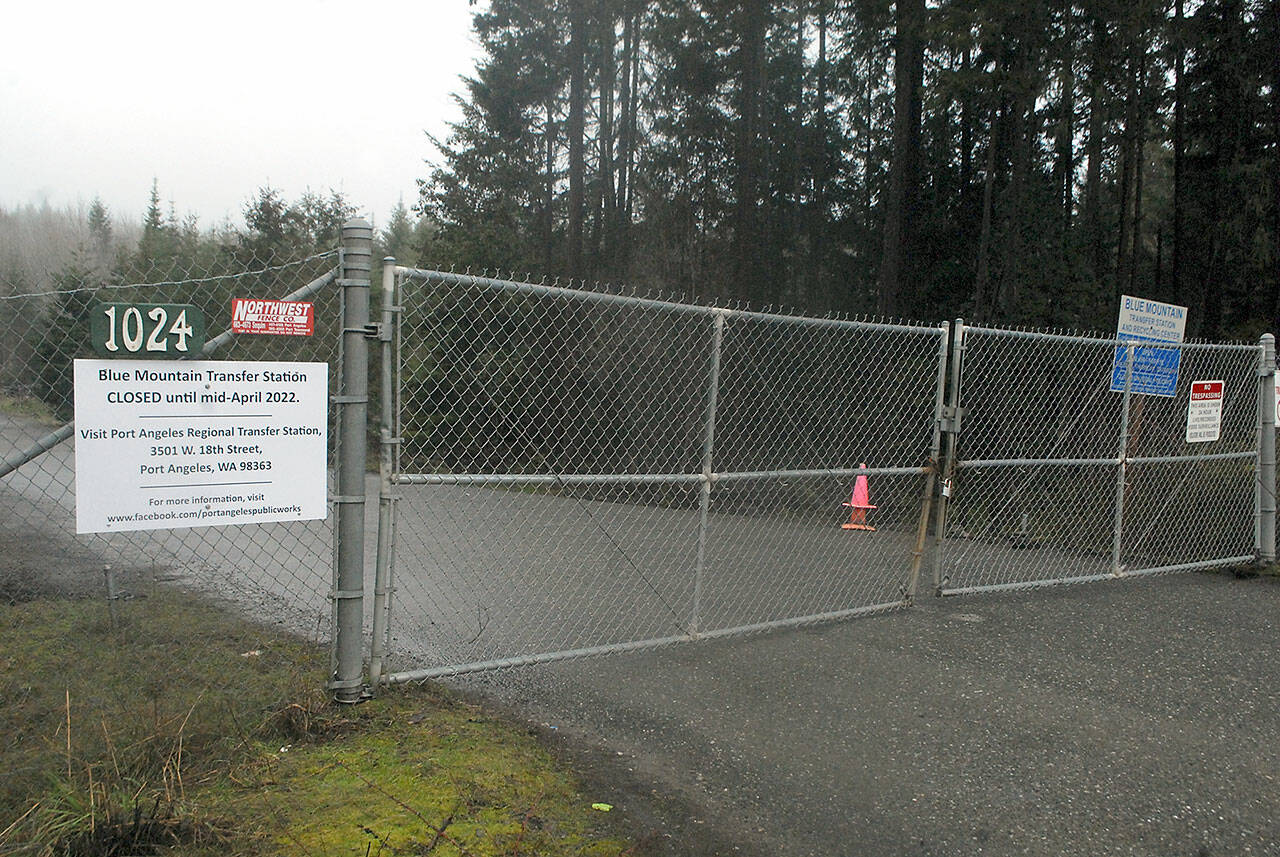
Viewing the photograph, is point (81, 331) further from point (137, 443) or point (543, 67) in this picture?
point (543, 67)

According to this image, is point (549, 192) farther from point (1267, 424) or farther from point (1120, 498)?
point (1120, 498)

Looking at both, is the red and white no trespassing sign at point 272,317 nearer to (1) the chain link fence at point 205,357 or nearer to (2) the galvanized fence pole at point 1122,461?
(1) the chain link fence at point 205,357

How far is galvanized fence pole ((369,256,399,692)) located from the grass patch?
276 mm

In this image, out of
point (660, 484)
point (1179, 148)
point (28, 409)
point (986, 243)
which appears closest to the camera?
point (28, 409)

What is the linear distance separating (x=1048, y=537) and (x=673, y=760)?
7.43 meters

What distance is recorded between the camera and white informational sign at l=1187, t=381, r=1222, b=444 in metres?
7.76

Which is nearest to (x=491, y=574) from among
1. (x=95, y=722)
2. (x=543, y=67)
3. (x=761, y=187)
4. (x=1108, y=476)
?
(x=95, y=722)

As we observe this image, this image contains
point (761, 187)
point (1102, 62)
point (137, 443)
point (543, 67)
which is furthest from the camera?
point (543, 67)

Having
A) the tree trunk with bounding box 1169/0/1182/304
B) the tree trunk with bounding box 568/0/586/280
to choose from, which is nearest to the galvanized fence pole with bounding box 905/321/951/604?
the tree trunk with bounding box 1169/0/1182/304

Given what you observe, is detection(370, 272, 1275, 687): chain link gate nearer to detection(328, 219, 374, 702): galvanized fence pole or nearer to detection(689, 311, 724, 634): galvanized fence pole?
detection(689, 311, 724, 634): galvanized fence pole

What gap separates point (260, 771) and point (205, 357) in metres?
1.58

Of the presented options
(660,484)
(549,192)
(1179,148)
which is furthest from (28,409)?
(549,192)

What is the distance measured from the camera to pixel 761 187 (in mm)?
23172

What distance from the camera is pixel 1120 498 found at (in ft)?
23.7
